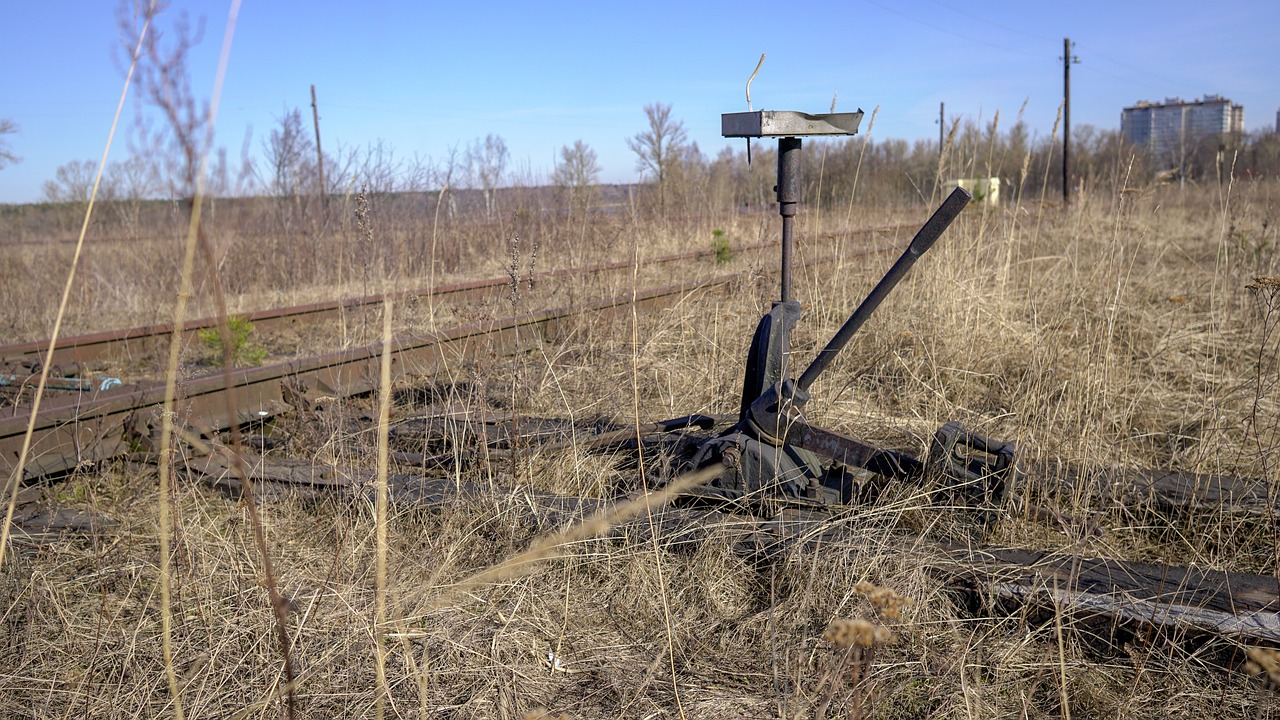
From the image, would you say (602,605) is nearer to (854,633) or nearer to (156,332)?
(854,633)

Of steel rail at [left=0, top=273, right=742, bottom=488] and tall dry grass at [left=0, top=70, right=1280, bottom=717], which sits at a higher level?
steel rail at [left=0, top=273, right=742, bottom=488]

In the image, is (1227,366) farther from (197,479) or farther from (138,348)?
(138,348)

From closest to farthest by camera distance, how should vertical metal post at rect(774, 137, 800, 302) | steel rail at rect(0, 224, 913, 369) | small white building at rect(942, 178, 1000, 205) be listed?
1. vertical metal post at rect(774, 137, 800, 302)
2. steel rail at rect(0, 224, 913, 369)
3. small white building at rect(942, 178, 1000, 205)

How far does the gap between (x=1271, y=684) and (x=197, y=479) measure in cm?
312

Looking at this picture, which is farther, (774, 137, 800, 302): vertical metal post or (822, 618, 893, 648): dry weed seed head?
(774, 137, 800, 302): vertical metal post

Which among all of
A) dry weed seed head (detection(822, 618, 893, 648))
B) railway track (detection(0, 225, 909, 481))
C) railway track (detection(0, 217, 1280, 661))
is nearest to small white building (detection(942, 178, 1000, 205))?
railway track (detection(0, 225, 909, 481))

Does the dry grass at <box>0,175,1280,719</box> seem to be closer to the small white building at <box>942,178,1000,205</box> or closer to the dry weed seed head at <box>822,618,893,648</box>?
the dry weed seed head at <box>822,618,893,648</box>

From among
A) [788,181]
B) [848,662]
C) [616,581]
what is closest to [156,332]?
[616,581]

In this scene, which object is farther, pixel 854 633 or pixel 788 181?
pixel 788 181

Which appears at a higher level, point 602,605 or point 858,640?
point 858,640

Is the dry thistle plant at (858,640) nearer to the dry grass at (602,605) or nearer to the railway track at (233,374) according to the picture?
the dry grass at (602,605)

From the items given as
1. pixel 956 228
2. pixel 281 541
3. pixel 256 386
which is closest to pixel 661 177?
pixel 956 228

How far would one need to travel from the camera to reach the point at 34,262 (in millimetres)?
10289

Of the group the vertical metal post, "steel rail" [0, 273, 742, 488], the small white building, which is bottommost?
"steel rail" [0, 273, 742, 488]
